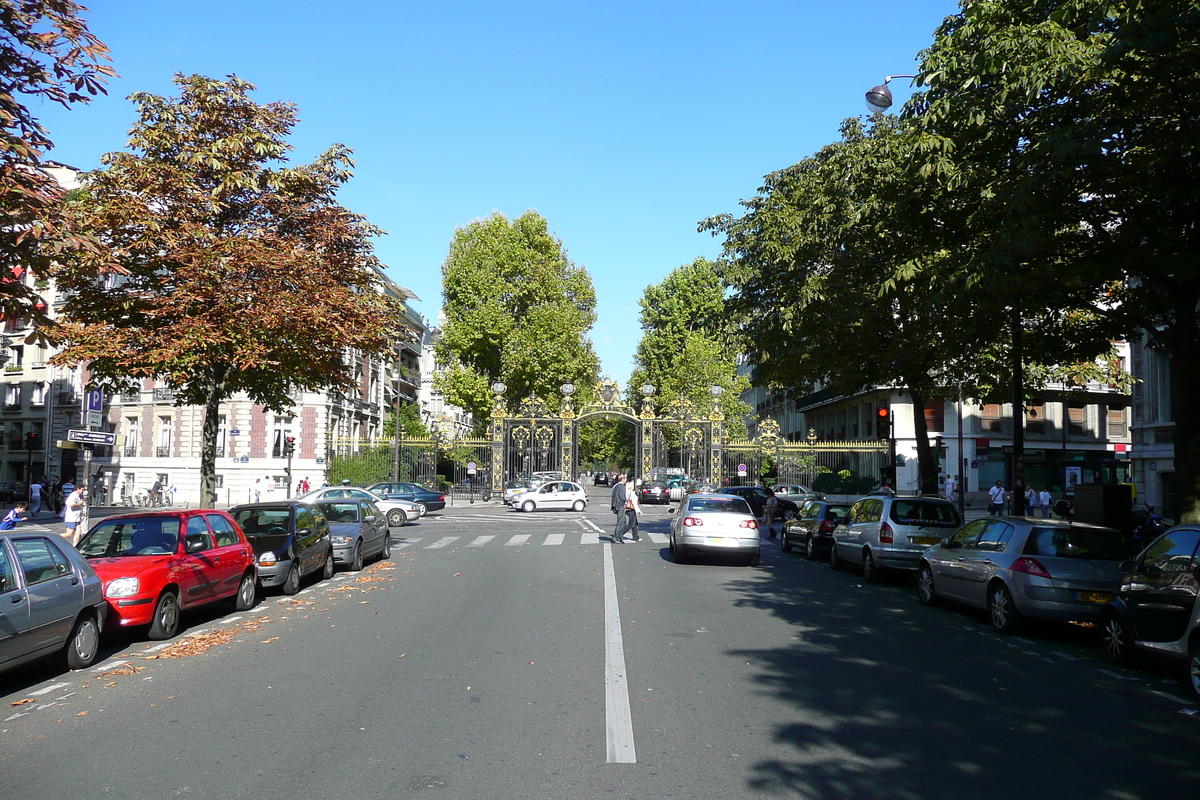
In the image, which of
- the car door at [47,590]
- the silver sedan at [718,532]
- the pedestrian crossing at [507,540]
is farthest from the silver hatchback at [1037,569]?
the pedestrian crossing at [507,540]

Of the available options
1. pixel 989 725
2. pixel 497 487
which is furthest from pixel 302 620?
pixel 497 487

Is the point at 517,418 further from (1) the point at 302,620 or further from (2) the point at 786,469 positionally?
(1) the point at 302,620

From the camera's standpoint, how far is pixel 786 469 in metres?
44.5

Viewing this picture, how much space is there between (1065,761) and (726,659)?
363cm

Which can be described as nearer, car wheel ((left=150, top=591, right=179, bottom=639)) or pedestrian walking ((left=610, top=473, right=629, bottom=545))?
car wheel ((left=150, top=591, right=179, bottom=639))

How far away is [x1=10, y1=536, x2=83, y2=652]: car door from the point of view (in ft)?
26.8

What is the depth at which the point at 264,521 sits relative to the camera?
15.2 m

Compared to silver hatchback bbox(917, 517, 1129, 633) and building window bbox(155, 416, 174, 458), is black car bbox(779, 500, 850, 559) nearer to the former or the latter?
silver hatchback bbox(917, 517, 1129, 633)

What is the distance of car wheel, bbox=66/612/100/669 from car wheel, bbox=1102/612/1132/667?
9977 mm

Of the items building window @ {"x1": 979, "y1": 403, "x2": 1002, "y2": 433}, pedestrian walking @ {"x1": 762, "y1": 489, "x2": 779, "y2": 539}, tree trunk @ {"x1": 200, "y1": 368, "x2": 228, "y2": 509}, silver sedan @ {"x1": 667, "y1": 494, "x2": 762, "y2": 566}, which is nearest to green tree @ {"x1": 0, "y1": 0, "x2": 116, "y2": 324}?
tree trunk @ {"x1": 200, "y1": 368, "x2": 228, "y2": 509}

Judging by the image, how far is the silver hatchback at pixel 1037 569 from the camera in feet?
34.9

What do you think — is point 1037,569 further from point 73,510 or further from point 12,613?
point 73,510

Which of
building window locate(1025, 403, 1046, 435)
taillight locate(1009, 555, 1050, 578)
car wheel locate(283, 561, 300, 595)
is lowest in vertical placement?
car wheel locate(283, 561, 300, 595)

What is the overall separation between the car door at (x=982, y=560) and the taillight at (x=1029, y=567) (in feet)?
1.52
